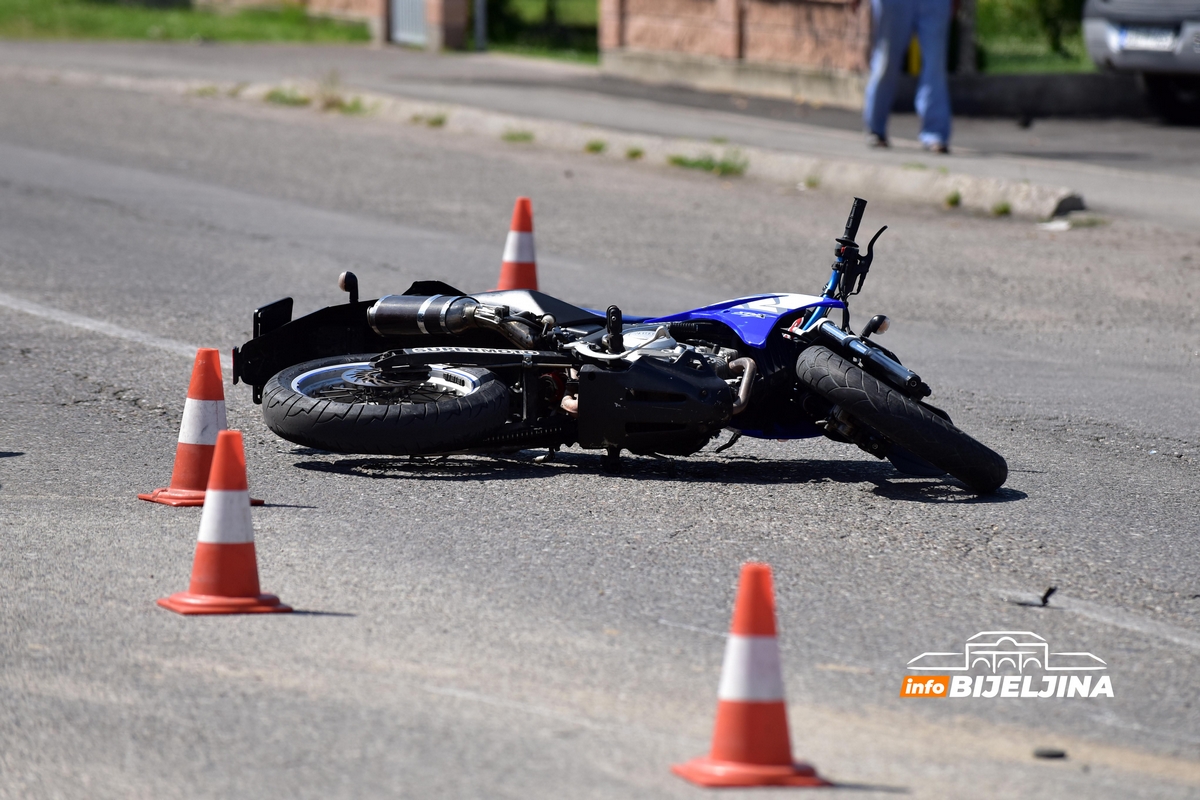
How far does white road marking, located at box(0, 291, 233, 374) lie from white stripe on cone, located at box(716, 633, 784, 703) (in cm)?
485

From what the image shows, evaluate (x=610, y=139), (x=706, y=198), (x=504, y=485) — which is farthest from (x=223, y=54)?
(x=504, y=485)

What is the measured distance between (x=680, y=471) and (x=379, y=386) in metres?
1.20

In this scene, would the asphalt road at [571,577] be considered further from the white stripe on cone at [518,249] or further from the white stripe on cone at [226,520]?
the white stripe on cone at [518,249]

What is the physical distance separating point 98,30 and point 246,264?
20.8 meters

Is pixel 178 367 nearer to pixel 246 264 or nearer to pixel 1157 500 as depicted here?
pixel 246 264

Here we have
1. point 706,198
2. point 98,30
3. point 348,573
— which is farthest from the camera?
point 98,30

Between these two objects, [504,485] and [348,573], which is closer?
[348,573]

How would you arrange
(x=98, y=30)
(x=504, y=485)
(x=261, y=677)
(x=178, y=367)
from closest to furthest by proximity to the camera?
(x=261, y=677)
(x=504, y=485)
(x=178, y=367)
(x=98, y=30)

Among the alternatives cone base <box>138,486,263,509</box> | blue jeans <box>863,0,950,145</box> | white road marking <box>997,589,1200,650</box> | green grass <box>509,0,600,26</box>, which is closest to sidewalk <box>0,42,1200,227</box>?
blue jeans <box>863,0,950,145</box>

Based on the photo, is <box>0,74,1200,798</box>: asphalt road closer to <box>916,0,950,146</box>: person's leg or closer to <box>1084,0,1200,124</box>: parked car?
<box>916,0,950,146</box>: person's leg

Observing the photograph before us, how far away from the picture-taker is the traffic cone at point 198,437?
5.93 m

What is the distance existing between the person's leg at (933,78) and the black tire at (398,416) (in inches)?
459

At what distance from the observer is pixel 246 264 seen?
11.2 metres

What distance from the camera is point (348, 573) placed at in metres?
5.16
